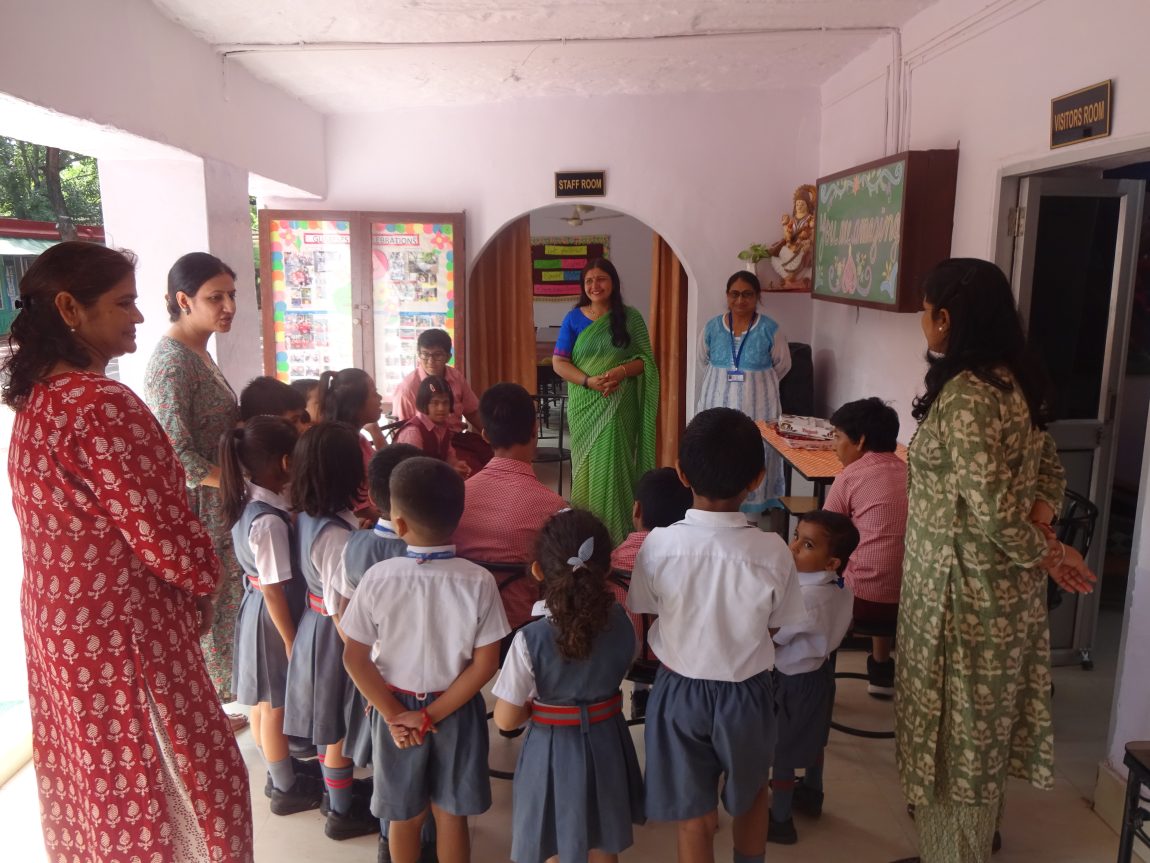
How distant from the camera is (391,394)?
5.43 m

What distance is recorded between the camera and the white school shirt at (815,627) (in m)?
2.15

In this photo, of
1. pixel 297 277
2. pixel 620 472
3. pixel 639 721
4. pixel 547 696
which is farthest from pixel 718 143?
pixel 547 696

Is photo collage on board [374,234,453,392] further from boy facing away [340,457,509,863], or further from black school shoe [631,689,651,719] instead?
boy facing away [340,457,509,863]

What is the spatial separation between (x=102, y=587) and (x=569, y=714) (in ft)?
3.01

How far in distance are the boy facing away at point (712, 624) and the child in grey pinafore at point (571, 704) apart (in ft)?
0.31

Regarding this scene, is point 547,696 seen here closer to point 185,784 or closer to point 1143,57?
point 185,784

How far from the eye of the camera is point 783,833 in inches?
88.7

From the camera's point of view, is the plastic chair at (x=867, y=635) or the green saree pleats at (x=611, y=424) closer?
the plastic chair at (x=867, y=635)

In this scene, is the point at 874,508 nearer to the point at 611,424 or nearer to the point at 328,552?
the point at 611,424

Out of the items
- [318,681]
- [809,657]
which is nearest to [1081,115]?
[809,657]

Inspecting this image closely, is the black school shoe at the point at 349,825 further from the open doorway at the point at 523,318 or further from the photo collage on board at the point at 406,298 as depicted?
the photo collage on board at the point at 406,298

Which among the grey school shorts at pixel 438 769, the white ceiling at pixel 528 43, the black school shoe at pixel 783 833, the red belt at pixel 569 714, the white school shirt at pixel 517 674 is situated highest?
the white ceiling at pixel 528 43

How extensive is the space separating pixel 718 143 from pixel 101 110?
3.52 meters

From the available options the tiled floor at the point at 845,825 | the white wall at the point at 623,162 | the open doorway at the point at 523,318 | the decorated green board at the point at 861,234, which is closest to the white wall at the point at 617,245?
the open doorway at the point at 523,318
